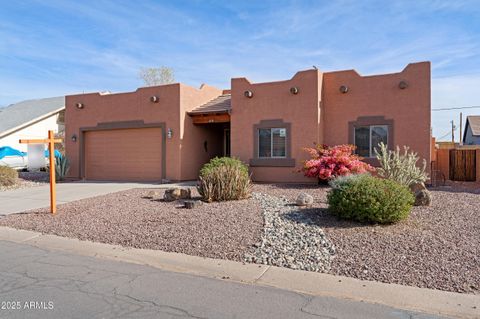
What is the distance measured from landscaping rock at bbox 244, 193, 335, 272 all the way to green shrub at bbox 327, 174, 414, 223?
75 cm

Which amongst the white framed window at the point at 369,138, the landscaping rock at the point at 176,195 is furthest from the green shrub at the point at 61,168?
the white framed window at the point at 369,138

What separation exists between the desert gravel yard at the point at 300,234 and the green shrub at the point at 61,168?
9893mm

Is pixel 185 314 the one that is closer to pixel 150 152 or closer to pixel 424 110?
pixel 424 110

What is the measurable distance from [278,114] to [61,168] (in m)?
11.5

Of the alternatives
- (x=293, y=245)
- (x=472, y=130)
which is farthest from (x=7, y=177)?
(x=472, y=130)

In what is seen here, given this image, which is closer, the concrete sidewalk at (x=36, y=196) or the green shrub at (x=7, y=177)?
the concrete sidewalk at (x=36, y=196)

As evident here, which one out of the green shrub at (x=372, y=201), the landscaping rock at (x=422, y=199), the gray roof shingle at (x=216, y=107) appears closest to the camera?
the green shrub at (x=372, y=201)

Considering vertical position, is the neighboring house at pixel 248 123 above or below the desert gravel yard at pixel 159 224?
above

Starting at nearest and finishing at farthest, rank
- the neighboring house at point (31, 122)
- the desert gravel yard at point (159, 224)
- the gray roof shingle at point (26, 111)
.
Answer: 1. the desert gravel yard at point (159, 224)
2. the neighboring house at point (31, 122)
3. the gray roof shingle at point (26, 111)

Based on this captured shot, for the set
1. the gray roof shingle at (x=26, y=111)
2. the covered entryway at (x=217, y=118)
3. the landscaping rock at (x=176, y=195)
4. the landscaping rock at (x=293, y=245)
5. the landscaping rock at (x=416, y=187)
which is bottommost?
the landscaping rock at (x=293, y=245)

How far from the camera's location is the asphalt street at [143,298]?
14.7 feet

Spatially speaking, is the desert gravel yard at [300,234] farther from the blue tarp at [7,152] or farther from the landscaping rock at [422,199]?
the blue tarp at [7,152]

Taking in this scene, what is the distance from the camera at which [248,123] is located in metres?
17.2

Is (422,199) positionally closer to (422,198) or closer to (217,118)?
(422,198)
